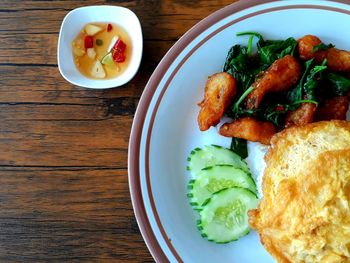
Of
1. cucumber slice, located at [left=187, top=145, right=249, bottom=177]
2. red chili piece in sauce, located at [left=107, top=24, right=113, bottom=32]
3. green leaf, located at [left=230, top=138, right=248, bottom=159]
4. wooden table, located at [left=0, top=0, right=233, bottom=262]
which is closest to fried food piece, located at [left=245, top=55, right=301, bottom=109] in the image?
green leaf, located at [left=230, top=138, right=248, bottom=159]

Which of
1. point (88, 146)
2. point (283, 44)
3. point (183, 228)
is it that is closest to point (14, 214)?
point (88, 146)

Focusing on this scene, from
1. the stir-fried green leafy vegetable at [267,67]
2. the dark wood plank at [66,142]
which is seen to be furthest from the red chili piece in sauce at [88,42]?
the stir-fried green leafy vegetable at [267,67]

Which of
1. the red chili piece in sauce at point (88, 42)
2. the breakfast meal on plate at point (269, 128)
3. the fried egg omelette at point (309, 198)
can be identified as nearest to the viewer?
the fried egg omelette at point (309, 198)

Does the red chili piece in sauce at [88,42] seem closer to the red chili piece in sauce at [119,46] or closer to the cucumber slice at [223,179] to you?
the red chili piece in sauce at [119,46]

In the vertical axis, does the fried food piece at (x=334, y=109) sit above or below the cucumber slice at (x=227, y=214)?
above

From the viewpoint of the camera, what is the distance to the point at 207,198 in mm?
3877

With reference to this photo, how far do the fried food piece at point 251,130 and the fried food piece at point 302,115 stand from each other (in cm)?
16

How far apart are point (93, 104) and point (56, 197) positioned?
928mm

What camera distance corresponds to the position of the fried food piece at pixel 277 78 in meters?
3.80

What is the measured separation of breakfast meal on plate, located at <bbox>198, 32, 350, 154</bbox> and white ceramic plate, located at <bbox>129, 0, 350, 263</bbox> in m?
0.12

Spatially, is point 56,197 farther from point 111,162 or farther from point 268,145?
point 268,145

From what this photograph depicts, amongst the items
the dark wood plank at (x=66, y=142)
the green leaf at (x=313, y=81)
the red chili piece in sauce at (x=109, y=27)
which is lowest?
the dark wood plank at (x=66, y=142)

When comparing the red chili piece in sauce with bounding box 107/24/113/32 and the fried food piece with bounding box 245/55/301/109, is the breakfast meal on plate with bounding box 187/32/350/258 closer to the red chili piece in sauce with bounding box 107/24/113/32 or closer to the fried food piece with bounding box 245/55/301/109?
the fried food piece with bounding box 245/55/301/109

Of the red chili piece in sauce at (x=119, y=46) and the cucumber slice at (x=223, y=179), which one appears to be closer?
the cucumber slice at (x=223, y=179)
